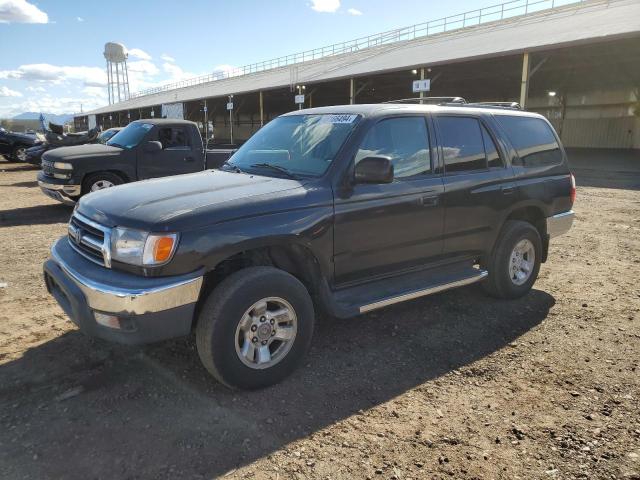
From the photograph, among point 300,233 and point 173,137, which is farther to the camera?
point 173,137

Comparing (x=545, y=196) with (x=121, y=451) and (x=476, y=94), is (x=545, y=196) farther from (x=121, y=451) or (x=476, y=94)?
(x=476, y=94)

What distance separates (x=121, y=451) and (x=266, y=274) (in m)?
1.31

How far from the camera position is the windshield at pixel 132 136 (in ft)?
31.8

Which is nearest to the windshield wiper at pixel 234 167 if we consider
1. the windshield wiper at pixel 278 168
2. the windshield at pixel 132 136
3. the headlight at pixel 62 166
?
the windshield wiper at pixel 278 168

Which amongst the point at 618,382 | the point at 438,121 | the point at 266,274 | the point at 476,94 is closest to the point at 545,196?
the point at 438,121

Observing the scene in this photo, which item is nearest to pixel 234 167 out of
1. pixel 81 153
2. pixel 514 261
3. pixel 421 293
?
pixel 421 293

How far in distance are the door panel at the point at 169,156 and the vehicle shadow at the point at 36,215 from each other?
5.76ft

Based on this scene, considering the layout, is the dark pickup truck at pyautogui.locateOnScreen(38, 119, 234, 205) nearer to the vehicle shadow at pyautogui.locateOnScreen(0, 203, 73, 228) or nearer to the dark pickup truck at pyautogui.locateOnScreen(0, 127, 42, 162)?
the vehicle shadow at pyautogui.locateOnScreen(0, 203, 73, 228)

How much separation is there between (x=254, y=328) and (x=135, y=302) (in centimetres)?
79

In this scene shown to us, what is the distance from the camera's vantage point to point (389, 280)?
13.0 ft

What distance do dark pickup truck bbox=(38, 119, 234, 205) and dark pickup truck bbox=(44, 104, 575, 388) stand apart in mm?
5642

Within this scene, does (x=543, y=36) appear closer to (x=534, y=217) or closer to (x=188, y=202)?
(x=534, y=217)

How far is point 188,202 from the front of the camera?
312 centimetres

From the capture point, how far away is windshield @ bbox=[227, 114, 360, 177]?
3.75m
